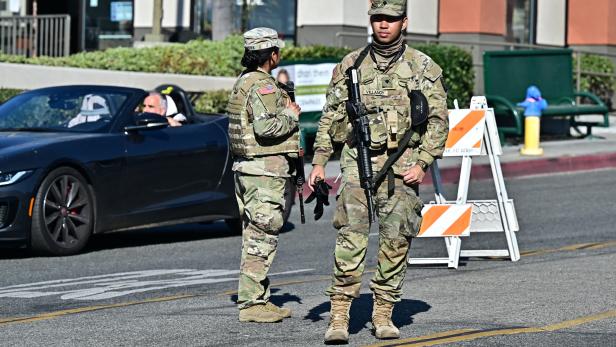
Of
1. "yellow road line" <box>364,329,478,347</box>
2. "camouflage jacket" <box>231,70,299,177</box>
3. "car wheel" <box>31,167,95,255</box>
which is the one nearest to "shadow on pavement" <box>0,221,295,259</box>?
"car wheel" <box>31,167,95,255</box>

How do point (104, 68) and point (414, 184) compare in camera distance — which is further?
point (104, 68)

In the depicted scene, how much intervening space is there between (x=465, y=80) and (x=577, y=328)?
60.4 ft

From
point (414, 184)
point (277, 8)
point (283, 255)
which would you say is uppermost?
point (277, 8)

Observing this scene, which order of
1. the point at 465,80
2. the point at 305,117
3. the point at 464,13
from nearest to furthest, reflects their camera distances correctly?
the point at 305,117 < the point at 465,80 < the point at 464,13

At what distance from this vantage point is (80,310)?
8.96m

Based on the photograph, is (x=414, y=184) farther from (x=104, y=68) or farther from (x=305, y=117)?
A: (x=104, y=68)

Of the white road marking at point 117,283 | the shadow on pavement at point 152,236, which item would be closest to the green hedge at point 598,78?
the shadow on pavement at point 152,236

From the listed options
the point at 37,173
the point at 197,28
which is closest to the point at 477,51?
the point at 197,28

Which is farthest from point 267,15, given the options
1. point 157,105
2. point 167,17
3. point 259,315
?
point 259,315

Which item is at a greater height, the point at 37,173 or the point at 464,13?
the point at 464,13

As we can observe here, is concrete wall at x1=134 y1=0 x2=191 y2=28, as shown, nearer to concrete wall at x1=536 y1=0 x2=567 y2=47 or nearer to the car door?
concrete wall at x1=536 y1=0 x2=567 y2=47

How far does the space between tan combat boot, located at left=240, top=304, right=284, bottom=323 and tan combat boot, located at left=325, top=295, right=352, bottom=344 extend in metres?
0.78

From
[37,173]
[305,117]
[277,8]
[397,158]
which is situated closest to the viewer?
[397,158]

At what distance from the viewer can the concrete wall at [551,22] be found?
34.8 meters
